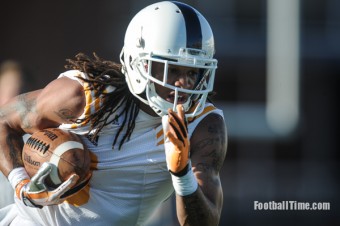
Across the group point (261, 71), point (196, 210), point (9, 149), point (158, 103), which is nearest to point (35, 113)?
point (9, 149)

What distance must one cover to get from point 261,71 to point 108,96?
4014mm

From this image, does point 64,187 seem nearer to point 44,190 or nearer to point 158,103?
point 44,190

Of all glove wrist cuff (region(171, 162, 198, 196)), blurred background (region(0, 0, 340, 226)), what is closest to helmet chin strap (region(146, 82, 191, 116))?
glove wrist cuff (region(171, 162, 198, 196))

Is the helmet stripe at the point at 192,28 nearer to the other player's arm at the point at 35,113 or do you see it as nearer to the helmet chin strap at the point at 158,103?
the helmet chin strap at the point at 158,103

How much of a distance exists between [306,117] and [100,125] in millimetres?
4143

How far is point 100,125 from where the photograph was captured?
4266 millimetres

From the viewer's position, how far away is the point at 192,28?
416 cm

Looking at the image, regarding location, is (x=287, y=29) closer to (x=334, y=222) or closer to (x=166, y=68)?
(x=334, y=222)

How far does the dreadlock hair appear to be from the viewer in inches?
168

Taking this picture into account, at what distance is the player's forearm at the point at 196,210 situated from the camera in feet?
12.8

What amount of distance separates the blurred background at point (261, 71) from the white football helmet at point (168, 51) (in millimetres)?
3753

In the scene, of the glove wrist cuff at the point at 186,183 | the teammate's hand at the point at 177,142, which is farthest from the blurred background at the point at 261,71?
the teammate's hand at the point at 177,142

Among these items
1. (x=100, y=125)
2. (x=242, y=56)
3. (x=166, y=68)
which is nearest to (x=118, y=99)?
(x=100, y=125)

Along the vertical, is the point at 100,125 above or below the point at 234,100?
above
